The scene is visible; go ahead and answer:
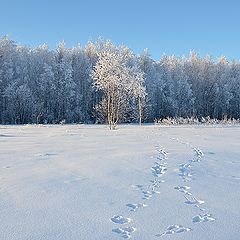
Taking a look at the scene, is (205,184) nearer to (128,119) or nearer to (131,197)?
(131,197)

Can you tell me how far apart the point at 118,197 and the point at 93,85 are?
47.5 meters

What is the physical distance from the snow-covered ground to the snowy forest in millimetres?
32832

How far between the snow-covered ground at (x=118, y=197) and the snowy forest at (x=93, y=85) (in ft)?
108

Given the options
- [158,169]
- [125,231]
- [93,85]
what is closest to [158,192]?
[125,231]

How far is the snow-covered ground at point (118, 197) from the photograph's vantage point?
15.8 feet

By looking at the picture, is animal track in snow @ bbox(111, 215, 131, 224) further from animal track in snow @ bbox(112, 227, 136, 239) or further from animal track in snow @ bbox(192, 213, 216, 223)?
animal track in snow @ bbox(192, 213, 216, 223)

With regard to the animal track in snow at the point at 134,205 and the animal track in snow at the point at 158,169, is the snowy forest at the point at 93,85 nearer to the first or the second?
the animal track in snow at the point at 158,169

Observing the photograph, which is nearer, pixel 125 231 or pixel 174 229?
pixel 125 231

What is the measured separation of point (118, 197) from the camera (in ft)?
20.9

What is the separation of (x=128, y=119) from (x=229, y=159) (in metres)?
41.0

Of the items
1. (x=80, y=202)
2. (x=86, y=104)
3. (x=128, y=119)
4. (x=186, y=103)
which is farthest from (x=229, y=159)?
(x=186, y=103)

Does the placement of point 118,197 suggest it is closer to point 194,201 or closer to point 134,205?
point 134,205

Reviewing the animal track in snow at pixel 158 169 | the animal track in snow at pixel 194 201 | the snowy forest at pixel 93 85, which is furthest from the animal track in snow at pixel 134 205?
the snowy forest at pixel 93 85

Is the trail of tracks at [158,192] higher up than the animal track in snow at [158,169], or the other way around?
the animal track in snow at [158,169]
